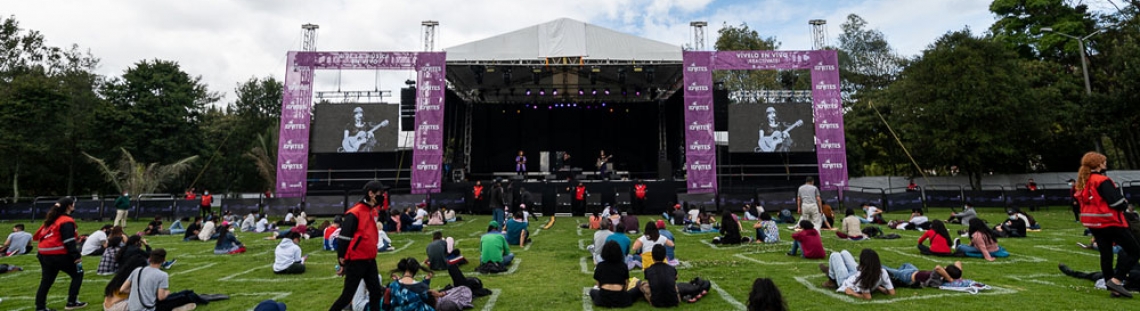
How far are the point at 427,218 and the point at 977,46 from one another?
26.0 m

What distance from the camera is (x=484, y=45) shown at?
2244 centimetres

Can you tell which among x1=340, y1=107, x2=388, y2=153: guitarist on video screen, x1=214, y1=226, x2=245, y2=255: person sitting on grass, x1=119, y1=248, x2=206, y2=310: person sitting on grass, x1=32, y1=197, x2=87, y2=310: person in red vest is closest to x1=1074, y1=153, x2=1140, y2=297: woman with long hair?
x1=119, y1=248, x2=206, y2=310: person sitting on grass

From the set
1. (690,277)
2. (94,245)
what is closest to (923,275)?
(690,277)

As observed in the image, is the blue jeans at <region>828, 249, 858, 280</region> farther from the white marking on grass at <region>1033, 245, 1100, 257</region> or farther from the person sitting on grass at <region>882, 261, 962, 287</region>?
the white marking on grass at <region>1033, 245, 1100, 257</region>

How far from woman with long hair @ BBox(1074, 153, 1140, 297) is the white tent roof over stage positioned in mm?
17245

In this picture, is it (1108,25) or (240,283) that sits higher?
(1108,25)

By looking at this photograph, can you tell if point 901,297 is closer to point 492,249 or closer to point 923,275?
point 923,275

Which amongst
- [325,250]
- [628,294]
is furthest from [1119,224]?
[325,250]

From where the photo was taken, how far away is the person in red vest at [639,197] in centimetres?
2114

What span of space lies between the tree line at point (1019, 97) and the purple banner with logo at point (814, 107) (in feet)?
9.72

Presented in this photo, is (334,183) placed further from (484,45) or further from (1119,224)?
(1119,224)

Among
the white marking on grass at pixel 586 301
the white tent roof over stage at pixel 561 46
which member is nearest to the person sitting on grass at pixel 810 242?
the white marking on grass at pixel 586 301

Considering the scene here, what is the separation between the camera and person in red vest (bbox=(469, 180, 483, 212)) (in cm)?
2116

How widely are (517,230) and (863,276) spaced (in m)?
7.38
